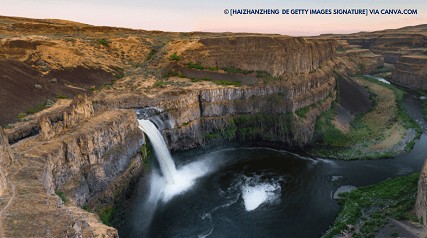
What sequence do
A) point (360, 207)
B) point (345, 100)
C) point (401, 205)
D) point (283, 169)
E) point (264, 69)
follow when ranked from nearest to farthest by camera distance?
point (401, 205)
point (360, 207)
point (283, 169)
point (264, 69)
point (345, 100)

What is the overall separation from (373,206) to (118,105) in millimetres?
32469

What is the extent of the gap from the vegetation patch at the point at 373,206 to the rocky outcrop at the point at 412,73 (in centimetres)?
6275

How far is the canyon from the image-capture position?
23.4 m

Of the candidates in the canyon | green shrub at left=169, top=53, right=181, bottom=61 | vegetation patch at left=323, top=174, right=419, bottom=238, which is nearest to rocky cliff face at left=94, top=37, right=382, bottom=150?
the canyon

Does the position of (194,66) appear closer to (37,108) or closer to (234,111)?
(234,111)

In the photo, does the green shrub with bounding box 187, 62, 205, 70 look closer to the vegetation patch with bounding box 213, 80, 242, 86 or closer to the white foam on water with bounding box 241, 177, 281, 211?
the vegetation patch with bounding box 213, 80, 242, 86

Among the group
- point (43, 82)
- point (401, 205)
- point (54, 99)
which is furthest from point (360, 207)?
point (43, 82)

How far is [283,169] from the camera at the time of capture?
43.0m

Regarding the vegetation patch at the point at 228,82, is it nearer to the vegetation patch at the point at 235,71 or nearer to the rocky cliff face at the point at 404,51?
the vegetation patch at the point at 235,71

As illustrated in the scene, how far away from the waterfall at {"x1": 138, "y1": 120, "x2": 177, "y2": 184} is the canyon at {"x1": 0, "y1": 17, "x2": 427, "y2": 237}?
5.75 feet

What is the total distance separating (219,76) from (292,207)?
93.2 feet

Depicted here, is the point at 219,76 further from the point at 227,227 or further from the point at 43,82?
the point at 227,227

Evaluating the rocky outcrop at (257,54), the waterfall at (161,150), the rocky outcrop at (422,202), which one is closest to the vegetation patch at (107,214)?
the waterfall at (161,150)

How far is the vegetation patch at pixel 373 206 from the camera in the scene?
28.4 metres
